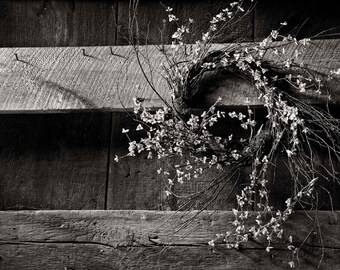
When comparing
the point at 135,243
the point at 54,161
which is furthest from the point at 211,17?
the point at 135,243

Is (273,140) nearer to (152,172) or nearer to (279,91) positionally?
(279,91)

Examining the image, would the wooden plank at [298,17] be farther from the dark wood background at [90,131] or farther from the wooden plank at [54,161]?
the wooden plank at [54,161]

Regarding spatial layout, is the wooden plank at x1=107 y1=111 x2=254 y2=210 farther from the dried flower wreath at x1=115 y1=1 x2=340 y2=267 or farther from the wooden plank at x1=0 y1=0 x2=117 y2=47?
the wooden plank at x1=0 y1=0 x2=117 y2=47

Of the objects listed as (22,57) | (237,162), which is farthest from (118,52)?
(237,162)

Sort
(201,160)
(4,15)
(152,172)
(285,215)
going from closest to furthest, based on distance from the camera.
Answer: (285,215) < (201,160) < (152,172) < (4,15)

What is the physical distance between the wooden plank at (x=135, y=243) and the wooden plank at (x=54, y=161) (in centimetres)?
20

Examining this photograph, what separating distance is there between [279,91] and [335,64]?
24cm

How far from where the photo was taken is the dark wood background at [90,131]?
8.37 ft

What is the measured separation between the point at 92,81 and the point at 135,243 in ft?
2.09

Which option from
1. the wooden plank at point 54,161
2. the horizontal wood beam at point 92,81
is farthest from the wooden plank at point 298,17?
the wooden plank at point 54,161

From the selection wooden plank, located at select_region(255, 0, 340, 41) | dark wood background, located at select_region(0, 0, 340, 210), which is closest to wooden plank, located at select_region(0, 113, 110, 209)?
dark wood background, located at select_region(0, 0, 340, 210)

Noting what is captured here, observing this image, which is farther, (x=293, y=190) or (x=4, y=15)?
(x=4, y=15)

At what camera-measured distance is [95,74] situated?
7.86ft

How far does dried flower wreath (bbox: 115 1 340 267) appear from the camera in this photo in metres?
2.24
